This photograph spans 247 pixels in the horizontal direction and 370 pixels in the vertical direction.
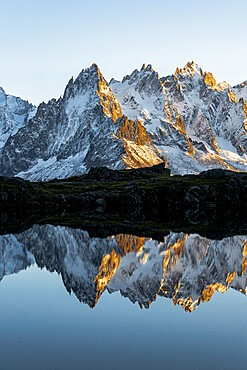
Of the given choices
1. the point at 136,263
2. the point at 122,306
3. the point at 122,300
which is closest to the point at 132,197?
the point at 136,263

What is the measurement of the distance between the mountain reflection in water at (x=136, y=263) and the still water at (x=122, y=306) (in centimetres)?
11

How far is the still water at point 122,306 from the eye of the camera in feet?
69.9

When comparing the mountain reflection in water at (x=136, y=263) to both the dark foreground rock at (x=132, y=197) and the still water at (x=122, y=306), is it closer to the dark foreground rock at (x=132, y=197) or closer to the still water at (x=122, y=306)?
the still water at (x=122, y=306)

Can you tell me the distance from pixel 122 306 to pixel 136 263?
48.4 ft

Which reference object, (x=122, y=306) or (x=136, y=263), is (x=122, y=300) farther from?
(x=136, y=263)

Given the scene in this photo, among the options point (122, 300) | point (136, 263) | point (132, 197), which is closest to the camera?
point (122, 300)

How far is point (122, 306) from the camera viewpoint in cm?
3162

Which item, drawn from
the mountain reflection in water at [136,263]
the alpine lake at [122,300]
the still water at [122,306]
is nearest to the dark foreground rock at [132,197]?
the alpine lake at [122,300]

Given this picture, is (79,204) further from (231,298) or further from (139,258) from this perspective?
(231,298)

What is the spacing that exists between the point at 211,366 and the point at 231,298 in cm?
1494

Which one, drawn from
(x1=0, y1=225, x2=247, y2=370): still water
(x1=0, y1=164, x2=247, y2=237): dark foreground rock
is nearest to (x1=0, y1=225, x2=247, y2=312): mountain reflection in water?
(x1=0, y1=225, x2=247, y2=370): still water

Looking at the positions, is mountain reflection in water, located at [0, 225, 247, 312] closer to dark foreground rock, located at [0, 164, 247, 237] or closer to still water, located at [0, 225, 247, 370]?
still water, located at [0, 225, 247, 370]

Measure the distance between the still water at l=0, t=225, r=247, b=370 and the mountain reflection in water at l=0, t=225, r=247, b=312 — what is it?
112 mm

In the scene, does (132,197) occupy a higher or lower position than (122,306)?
higher
